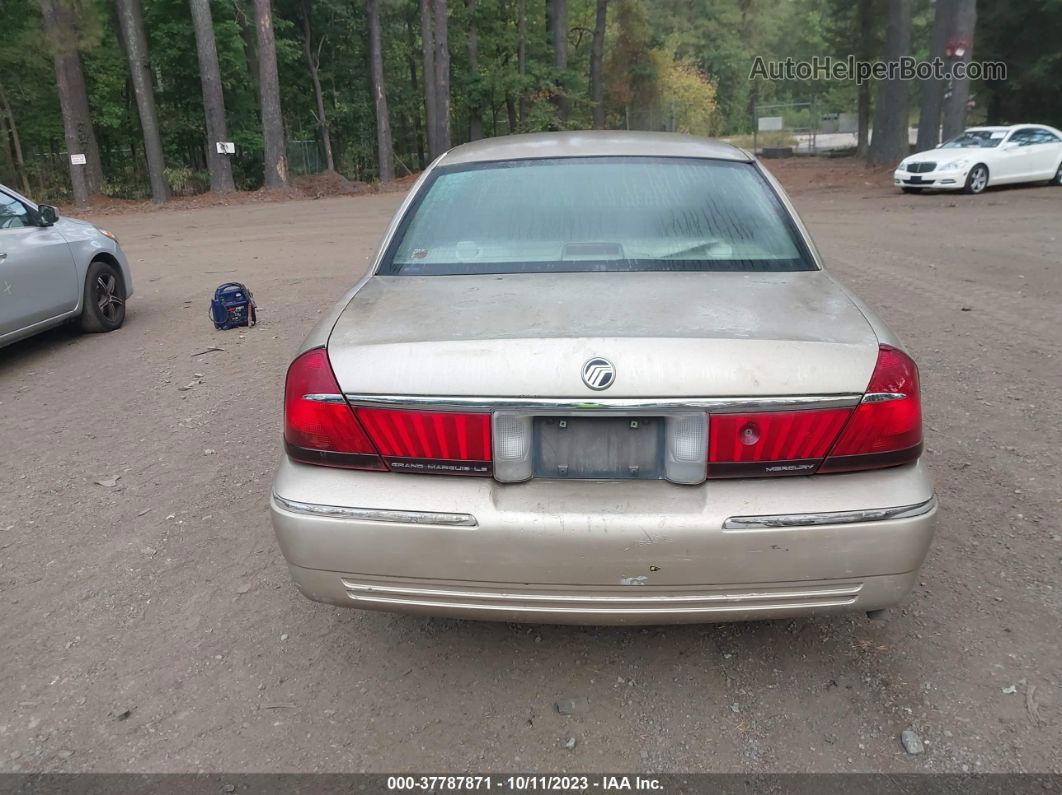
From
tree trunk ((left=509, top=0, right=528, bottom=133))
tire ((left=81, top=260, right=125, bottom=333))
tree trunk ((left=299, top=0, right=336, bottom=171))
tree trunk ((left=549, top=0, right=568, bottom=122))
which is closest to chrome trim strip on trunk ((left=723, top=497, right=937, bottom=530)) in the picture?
tire ((left=81, top=260, right=125, bottom=333))

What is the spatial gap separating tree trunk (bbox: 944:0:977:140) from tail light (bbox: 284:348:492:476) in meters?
24.6

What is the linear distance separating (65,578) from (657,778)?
2.56 m

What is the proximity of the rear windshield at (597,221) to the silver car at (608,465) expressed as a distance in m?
0.57

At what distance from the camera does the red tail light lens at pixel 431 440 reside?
2.19 metres

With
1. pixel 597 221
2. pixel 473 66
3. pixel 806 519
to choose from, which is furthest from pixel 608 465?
pixel 473 66

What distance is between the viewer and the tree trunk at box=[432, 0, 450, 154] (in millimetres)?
28844

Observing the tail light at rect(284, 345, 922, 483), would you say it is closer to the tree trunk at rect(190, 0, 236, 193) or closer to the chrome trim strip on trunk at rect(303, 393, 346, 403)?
the chrome trim strip on trunk at rect(303, 393, 346, 403)

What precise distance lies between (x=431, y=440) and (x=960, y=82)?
81.8 ft

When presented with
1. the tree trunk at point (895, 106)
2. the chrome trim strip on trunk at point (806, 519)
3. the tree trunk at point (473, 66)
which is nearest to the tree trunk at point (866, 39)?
the tree trunk at point (895, 106)

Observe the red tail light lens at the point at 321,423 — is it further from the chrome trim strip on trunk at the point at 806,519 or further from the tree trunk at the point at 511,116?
the tree trunk at the point at 511,116

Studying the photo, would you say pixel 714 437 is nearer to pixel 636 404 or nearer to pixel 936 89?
pixel 636 404

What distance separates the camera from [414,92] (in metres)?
40.6

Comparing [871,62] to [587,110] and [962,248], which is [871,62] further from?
[962,248]

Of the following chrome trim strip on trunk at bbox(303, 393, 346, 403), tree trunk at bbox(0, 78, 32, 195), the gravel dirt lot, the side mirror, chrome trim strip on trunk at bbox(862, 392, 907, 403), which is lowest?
the gravel dirt lot
